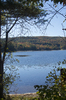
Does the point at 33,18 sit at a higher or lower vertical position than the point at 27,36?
higher

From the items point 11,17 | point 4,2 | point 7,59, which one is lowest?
point 7,59

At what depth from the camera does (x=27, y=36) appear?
137 inches

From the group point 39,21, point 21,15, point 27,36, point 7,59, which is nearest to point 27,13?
point 21,15

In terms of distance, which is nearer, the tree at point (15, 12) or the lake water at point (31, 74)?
the tree at point (15, 12)

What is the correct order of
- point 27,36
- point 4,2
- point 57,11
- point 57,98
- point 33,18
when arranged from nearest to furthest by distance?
point 57,98
point 57,11
point 4,2
point 27,36
point 33,18

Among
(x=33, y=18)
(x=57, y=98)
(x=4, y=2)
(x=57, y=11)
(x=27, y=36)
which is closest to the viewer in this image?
(x=57, y=98)

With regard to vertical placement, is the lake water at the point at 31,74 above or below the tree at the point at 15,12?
below

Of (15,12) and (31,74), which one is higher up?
(15,12)

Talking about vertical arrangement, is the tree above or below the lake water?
above

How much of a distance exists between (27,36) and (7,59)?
845 mm

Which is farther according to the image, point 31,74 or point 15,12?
point 31,74

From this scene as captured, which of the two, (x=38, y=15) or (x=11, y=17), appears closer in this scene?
(x=11, y=17)

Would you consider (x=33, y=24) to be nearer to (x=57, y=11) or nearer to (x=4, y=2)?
(x=4, y=2)

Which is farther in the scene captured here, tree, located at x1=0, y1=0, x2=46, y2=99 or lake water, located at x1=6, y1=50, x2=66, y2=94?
lake water, located at x1=6, y1=50, x2=66, y2=94
